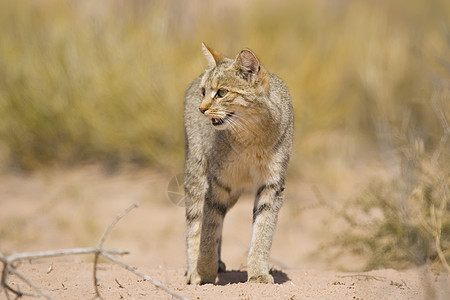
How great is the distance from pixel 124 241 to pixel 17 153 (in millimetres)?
2873

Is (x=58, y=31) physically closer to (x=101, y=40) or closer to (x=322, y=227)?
(x=101, y=40)

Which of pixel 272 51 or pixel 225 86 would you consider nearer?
pixel 225 86

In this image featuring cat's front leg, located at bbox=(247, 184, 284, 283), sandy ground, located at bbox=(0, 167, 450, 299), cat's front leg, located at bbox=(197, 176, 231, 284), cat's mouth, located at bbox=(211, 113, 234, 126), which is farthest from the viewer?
sandy ground, located at bbox=(0, 167, 450, 299)

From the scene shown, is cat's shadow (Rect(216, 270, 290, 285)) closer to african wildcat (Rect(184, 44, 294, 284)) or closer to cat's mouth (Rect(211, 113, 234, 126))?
african wildcat (Rect(184, 44, 294, 284))

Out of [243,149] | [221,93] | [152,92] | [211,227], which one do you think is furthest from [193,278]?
[152,92]

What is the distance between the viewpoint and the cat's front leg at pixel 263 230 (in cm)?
459

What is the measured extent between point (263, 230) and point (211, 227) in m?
0.38

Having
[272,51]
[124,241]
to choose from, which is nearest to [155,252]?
[124,241]

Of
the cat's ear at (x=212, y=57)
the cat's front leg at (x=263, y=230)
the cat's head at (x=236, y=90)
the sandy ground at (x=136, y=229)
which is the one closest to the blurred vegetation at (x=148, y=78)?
the sandy ground at (x=136, y=229)

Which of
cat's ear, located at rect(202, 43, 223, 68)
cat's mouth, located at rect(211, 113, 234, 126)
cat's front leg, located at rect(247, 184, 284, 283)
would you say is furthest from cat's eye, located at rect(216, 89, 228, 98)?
cat's front leg, located at rect(247, 184, 284, 283)

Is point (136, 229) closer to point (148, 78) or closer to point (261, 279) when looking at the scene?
point (148, 78)

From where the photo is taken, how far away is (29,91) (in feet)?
33.3

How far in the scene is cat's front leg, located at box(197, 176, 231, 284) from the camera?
4.77m

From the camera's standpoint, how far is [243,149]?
185 inches
